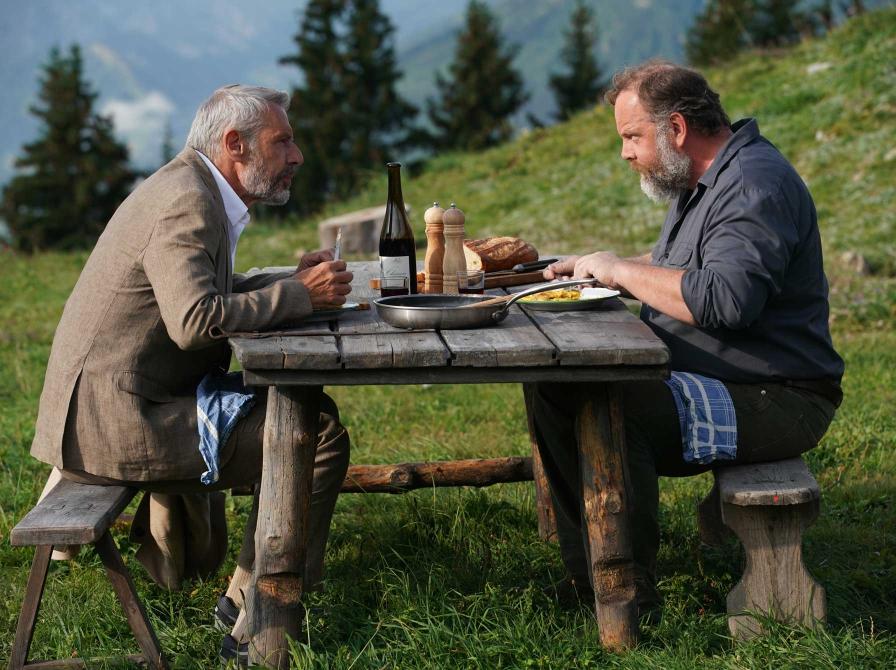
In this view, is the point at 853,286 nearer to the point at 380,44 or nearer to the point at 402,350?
the point at 402,350

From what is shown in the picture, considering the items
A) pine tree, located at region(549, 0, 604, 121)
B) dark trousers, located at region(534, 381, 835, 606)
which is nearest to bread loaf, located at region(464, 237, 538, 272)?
dark trousers, located at region(534, 381, 835, 606)

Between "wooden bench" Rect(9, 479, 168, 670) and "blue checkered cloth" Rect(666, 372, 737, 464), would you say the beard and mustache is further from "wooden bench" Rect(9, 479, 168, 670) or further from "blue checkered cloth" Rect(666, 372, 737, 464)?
"blue checkered cloth" Rect(666, 372, 737, 464)

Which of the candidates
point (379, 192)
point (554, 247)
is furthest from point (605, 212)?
point (379, 192)

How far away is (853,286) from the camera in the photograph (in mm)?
8594

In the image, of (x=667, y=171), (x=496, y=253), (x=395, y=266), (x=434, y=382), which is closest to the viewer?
(x=434, y=382)

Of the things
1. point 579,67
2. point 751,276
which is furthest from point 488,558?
point 579,67

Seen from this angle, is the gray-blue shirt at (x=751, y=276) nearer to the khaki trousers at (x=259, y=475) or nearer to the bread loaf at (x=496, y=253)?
the bread loaf at (x=496, y=253)

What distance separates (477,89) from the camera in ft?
141

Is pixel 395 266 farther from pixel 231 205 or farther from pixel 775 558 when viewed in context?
pixel 775 558

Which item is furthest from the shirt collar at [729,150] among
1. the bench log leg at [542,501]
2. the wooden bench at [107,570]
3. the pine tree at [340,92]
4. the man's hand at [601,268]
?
the pine tree at [340,92]

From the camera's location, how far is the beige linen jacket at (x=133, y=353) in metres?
3.40

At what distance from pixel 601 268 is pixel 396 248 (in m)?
0.76

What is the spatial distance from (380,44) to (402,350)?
1608 inches

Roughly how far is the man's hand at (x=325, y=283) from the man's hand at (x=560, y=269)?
1000 mm
